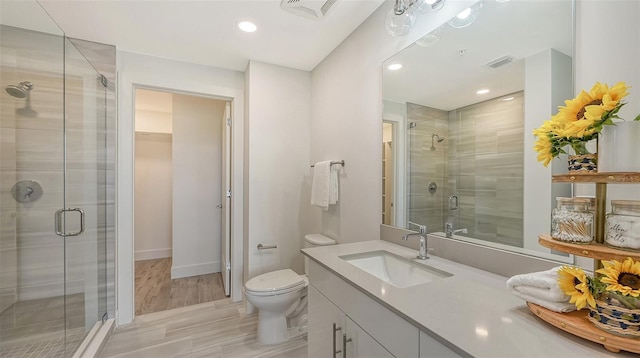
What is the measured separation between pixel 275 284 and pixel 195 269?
6.48 ft

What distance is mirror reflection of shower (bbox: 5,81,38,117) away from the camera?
1.68 m

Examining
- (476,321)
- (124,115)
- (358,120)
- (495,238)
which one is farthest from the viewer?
(124,115)

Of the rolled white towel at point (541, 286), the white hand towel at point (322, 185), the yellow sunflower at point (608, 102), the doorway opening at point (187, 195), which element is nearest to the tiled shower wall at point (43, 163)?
the doorway opening at point (187, 195)

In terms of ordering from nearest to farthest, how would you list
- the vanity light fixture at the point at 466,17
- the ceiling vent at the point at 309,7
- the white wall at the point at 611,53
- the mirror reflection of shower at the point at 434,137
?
the white wall at the point at 611,53, the vanity light fixture at the point at 466,17, the mirror reflection of shower at the point at 434,137, the ceiling vent at the point at 309,7

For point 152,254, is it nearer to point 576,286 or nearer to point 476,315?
point 476,315

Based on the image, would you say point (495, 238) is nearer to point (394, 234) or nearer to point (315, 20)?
point (394, 234)

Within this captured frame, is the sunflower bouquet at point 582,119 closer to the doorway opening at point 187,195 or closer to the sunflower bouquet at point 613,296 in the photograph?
the sunflower bouquet at point 613,296

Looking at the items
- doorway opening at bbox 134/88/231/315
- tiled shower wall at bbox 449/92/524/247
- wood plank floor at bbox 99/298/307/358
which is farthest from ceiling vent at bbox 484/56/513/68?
doorway opening at bbox 134/88/231/315

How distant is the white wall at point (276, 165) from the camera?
8.11 ft

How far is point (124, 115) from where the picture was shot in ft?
7.54

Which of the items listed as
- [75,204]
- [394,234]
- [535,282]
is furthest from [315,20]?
[75,204]

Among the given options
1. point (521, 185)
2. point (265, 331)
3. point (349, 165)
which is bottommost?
point (265, 331)

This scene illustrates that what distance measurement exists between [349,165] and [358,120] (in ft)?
1.16

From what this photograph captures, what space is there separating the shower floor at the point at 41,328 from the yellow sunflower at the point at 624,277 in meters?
2.76
